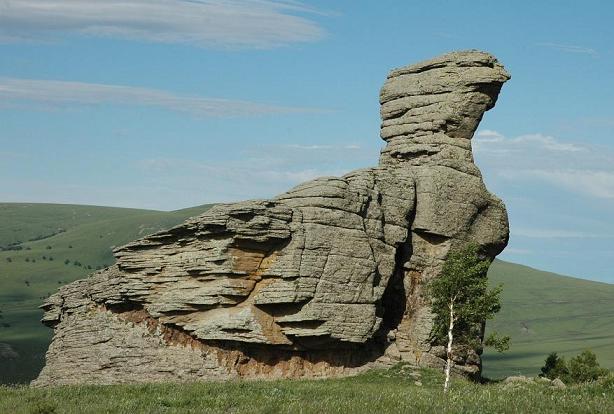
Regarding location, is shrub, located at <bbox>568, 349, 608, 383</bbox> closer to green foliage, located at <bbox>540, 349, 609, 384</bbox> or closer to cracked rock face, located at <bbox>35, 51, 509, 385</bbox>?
green foliage, located at <bbox>540, 349, 609, 384</bbox>

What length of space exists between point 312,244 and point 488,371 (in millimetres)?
148457

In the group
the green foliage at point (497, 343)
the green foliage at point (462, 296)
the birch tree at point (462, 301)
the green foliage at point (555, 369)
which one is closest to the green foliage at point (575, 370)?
the green foliage at point (555, 369)

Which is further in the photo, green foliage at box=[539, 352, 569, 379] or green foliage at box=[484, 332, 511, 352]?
green foliage at box=[539, 352, 569, 379]

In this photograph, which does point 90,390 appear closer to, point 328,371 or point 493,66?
point 328,371

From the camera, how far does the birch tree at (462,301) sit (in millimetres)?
51281

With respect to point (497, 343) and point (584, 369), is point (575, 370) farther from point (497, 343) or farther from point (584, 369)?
point (497, 343)

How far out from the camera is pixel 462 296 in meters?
A: 51.9

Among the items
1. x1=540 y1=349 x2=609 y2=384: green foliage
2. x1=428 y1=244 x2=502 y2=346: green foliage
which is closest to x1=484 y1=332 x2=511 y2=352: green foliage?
x1=428 y1=244 x2=502 y2=346: green foliage

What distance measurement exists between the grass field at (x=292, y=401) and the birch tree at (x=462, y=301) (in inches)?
628

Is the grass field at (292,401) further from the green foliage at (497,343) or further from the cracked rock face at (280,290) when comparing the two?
the green foliage at (497,343)

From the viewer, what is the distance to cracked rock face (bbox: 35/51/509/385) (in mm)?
51062

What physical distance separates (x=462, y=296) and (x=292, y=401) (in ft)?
74.8

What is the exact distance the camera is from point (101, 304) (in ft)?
178

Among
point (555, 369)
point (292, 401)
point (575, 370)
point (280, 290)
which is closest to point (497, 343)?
point (280, 290)
